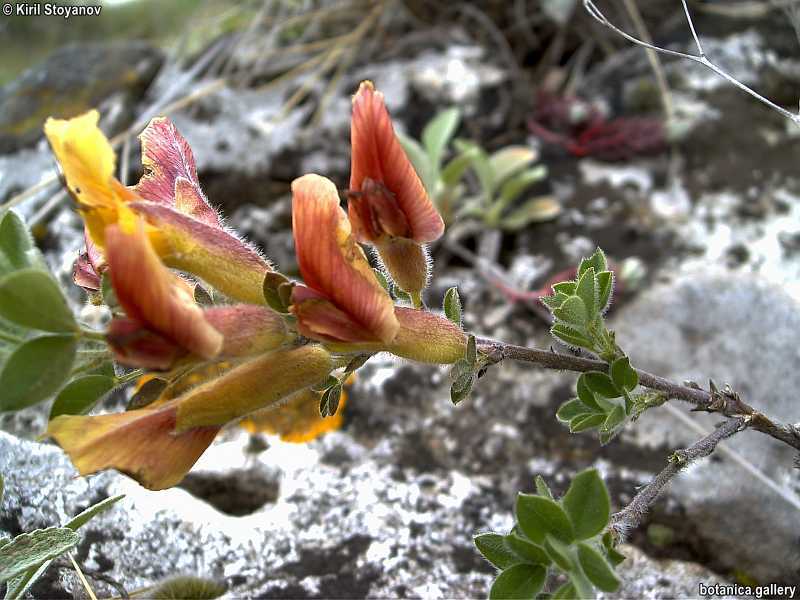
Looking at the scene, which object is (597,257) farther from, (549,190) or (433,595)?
(549,190)

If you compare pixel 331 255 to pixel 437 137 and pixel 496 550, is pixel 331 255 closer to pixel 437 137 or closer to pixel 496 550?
pixel 496 550

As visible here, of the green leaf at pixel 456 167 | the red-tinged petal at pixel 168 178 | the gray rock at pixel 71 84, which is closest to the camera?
the red-tinged petal at pixel 168 178

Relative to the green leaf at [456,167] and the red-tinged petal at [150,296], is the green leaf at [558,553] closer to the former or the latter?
the red-tinged petal at [150,296]

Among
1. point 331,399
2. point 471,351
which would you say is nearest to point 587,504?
point 471,351

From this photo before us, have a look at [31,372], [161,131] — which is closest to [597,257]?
[161,131]

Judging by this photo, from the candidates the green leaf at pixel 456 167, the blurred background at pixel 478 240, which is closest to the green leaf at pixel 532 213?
the blurred background at pixel 478 240

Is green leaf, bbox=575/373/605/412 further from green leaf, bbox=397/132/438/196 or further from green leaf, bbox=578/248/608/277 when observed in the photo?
green leaf, bbox=397/132/438/196
